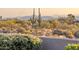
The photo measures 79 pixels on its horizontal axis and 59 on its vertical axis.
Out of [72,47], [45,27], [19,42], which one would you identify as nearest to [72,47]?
[72,47]

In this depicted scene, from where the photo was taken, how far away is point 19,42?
3854 mm

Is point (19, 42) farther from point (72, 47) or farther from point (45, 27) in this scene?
point (72, 47)

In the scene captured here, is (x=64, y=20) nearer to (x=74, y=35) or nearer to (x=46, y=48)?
(x=74, y=35)

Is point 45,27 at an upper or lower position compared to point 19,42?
upper

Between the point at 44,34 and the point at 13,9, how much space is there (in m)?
0.65

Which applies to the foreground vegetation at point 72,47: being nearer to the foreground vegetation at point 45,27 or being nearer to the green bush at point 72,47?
the green bush at point 72,47

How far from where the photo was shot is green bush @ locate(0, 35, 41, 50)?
12.6 ft

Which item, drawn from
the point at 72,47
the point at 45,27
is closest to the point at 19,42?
the point at 45,27

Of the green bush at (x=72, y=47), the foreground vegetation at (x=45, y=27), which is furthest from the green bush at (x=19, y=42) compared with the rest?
the green bush at (x=72, y=47)

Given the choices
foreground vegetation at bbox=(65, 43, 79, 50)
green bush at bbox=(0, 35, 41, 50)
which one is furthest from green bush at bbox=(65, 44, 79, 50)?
green bush at bbox=(0, 35, 41, 50)

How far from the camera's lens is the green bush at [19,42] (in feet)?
12.6
